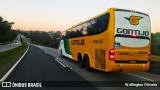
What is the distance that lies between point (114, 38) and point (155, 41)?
49.4 meters

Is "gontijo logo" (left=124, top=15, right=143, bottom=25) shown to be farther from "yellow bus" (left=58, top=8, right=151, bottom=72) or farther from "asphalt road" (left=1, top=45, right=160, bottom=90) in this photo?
"asphalt road" (left=1, top=45, right=160, bottom=90)

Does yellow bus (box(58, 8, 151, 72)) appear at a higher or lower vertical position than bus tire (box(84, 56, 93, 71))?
higher

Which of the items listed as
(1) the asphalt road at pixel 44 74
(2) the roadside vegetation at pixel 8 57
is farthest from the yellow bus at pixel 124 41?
(2) the roadside vegetation at pixel 8 57

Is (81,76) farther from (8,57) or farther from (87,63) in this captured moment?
(8,57)

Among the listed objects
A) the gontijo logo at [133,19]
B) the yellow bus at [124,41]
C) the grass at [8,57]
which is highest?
the gontijo logo at [133,19]

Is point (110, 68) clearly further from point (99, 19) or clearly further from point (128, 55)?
point (99, 19)

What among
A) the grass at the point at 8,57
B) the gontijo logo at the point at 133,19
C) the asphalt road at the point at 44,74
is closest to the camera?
the asphalt road at the point at 44,74

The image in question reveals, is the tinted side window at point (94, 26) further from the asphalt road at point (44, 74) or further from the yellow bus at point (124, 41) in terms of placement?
the asphalt road at point (44, 74)

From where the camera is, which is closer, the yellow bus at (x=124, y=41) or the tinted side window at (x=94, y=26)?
the yellow bus at (x=124, y=41)

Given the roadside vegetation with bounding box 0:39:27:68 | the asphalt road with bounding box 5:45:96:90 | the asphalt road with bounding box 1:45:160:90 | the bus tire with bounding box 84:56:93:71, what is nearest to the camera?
the asphalt road with bounding box 1:45:160:90

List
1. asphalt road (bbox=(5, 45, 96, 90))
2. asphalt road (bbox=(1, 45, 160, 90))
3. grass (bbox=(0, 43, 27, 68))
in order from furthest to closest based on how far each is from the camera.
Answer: grass (bbox=(0, 43, 27, 68))
asphalt road (bbox=(5, 45, 96, 90))
asphalt road (bbox=(1, 45, 160, 90))

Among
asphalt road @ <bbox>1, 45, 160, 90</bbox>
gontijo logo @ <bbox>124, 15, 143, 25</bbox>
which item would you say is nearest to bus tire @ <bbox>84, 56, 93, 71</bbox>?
asphalt road @ <bbox>1, 45, 160, 90</bbox>

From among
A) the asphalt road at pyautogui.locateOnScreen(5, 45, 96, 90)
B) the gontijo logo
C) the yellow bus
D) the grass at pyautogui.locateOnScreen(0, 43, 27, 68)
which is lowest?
the grass at pyautogui.locateOnScreen(0, 43, 27, 68)

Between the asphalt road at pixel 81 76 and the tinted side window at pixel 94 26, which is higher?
the tinted side window at pixel 94 26
